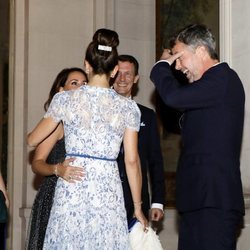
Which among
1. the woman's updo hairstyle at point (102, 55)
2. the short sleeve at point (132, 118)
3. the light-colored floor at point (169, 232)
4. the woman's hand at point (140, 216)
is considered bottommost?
the light-colored floor at point (169, 232)

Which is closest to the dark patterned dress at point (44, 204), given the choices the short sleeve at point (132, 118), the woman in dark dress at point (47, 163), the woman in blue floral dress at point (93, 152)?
the woman in dark dress at point (47, 163)

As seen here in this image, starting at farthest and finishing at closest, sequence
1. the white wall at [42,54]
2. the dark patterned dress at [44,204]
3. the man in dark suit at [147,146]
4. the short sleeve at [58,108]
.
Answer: the white wall at [42,54]
the man in dark suit at [147,146]
the dark patterned dress at [44,204]
the short sleeve at [58,108]

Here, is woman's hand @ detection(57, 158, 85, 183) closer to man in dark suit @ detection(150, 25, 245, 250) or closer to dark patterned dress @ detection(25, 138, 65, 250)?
man in dark suit @ detection(150, 25, 245, 250)

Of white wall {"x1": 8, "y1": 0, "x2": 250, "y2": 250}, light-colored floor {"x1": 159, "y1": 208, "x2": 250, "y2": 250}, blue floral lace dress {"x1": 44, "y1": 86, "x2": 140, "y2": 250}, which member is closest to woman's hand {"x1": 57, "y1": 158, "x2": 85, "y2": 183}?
blue floral lace dress {"x1": 44, "y1": 86, "x2": 140, "y2": 250}

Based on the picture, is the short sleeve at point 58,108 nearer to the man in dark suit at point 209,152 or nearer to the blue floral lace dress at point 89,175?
the blue floral lace dress at point 89,175

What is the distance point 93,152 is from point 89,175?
153mm

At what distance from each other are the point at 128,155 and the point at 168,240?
4.16 meters

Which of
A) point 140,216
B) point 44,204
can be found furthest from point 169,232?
point 140,216

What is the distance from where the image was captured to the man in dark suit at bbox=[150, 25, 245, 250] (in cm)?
435

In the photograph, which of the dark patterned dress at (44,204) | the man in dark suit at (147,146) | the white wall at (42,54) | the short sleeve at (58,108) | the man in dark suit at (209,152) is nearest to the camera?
the man in dark suit at (209,152)

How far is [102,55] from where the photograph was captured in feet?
14.7

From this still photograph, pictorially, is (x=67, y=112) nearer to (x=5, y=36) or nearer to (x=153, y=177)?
(x=153, y=177)

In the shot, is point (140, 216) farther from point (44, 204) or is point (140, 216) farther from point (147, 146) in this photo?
point (147, 146)

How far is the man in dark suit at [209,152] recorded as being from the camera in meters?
4.35
